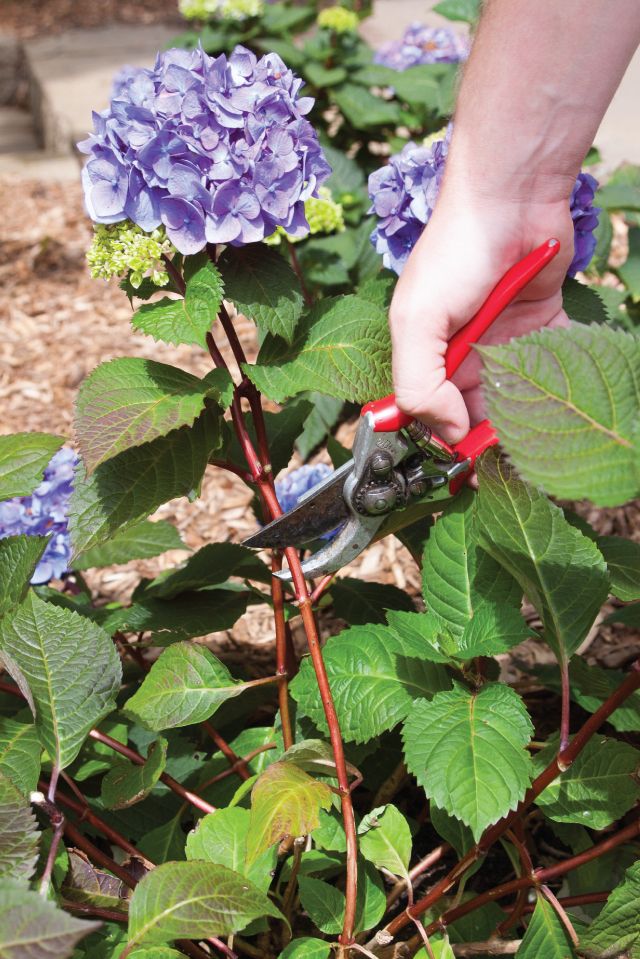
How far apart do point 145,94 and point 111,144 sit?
0.09m

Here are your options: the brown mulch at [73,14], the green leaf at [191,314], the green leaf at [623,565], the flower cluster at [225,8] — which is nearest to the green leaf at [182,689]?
the green leaf at [191,314]

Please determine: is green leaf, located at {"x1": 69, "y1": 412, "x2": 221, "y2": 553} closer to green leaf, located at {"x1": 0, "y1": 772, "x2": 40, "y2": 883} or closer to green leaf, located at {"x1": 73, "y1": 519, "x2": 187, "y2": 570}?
green leaf, located at {"x1": 0, "y1": 772, "x2": 40, "y2": 883}

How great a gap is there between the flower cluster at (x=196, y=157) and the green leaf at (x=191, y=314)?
0.05 meters

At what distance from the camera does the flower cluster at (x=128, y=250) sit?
49.4 inches

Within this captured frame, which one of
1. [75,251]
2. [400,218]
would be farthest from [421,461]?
[75,251]

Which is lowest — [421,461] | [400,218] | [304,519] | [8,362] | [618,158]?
[8,362]

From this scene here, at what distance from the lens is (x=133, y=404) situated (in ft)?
4.19

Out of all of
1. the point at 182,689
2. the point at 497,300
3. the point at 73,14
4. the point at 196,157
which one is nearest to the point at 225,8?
the point at 196,157

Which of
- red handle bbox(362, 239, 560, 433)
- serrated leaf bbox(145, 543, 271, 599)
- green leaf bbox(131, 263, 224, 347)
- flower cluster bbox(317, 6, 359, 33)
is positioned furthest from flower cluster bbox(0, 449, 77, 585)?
flower cluster bbox(317, 6, 359, 33)

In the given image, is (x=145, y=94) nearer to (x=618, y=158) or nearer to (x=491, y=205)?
(x=491, y=205)

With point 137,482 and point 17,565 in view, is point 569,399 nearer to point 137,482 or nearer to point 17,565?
point 137,482

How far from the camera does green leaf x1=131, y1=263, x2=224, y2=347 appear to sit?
4.10ft

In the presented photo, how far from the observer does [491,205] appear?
1312 mm

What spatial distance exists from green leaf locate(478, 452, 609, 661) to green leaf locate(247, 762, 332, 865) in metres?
0.35
